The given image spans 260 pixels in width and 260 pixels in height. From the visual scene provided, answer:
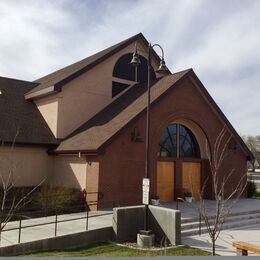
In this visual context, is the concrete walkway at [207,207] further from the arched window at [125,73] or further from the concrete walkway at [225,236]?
the arched window at [125,73]

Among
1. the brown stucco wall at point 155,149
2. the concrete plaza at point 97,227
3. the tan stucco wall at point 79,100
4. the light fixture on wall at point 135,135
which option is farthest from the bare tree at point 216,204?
the tan stucco wall at point 79,100

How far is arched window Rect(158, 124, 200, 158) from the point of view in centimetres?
2058

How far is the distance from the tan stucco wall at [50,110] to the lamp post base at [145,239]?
33.6 ft

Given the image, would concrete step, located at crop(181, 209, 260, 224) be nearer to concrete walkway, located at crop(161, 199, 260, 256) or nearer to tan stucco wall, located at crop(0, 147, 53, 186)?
concrete walkway, located at crop(161, 199, 260, 256)

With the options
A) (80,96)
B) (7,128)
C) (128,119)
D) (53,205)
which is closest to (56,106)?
(80,96)

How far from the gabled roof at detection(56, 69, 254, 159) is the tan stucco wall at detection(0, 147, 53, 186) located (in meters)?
1.28

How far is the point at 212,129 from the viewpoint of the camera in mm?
22078

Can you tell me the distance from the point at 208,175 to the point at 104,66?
358 inches

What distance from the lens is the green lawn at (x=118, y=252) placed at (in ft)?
35.3

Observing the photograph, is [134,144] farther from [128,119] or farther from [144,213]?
[144,213]

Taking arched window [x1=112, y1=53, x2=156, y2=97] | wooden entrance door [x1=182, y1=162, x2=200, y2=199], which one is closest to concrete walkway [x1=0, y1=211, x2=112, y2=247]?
wooden entrance door [x1=182, y1=162, x2=200, y2=199]

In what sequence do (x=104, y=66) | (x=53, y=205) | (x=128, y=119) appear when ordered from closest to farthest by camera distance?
(x=53, y=205), (x=128, y=119), (x=104, y=66)

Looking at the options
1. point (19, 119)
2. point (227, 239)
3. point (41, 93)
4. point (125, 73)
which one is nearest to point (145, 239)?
point (227, 239)

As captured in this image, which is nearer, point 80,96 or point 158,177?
point 158,177
